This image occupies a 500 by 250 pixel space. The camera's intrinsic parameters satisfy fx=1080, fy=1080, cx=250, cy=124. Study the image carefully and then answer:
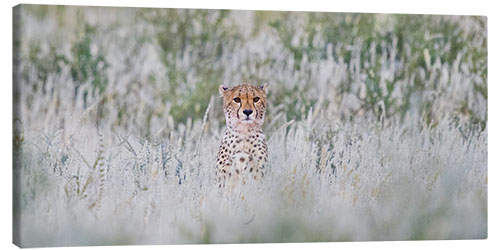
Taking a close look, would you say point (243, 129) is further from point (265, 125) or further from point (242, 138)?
point (265, 125)

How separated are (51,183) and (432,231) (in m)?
2.68

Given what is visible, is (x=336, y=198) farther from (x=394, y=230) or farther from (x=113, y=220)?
(x=113, y=220)

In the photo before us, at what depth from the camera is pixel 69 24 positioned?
705cm

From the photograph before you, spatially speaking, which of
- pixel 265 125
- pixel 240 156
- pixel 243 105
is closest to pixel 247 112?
pixel 243 105

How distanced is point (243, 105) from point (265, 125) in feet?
0.69

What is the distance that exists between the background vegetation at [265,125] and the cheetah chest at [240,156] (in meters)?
0.08

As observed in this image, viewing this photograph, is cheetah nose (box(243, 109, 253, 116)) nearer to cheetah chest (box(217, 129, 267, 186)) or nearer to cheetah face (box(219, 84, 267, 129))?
cheetah face (box(219, 84, 267, 129))

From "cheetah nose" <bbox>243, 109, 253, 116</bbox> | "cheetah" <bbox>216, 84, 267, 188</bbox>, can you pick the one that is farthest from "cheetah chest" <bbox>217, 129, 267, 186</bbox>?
"cheetah nose" <bbox>243, 109, 253, 116</bbox>

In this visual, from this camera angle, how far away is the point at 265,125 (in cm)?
736

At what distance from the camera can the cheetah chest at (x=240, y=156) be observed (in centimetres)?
725

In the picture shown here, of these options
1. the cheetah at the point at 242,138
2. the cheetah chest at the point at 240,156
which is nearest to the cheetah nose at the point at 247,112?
the cheetah at the point at 242,138

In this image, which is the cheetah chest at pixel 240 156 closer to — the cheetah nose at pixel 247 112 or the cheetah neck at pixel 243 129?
the cheetah neck at pixel 243 129

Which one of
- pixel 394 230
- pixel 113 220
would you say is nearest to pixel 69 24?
pixel 113 220

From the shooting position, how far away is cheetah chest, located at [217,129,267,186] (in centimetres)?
725
